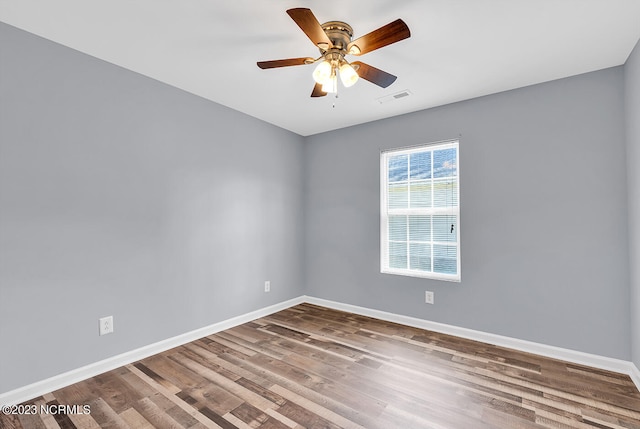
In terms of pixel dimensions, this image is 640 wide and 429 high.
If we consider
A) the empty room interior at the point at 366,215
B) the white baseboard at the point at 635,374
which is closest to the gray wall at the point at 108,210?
the empty room interior at the point at 366,215

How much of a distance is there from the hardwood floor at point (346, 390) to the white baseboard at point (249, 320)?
0.08 meters

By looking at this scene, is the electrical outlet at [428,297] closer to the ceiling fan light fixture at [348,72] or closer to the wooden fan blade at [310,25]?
the ceiling fan light fixture at [348,72]

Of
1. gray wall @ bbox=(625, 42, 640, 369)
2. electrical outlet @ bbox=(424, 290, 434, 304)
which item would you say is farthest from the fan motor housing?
electrical outlet @ bbox=(424, 290, 434, 304)

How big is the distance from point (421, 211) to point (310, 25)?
2407 millimetres

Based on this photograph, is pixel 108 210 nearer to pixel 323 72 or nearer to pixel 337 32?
pixel 323 72

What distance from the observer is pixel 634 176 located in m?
2.23

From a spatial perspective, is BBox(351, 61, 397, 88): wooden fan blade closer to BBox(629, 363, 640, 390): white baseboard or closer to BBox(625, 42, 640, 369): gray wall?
BBox(625, 42, 640, 369): gray wall

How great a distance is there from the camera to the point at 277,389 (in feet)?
7.03

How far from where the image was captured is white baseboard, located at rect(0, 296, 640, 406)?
6.77 feet

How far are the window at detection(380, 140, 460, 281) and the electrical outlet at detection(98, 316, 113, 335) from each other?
2.80 metres

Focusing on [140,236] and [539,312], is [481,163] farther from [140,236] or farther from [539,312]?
[140,236]

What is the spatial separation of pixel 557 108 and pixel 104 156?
3906 millimetres

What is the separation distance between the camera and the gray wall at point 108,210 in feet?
6.59

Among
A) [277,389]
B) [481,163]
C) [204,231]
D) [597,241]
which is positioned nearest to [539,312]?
[597,241]
